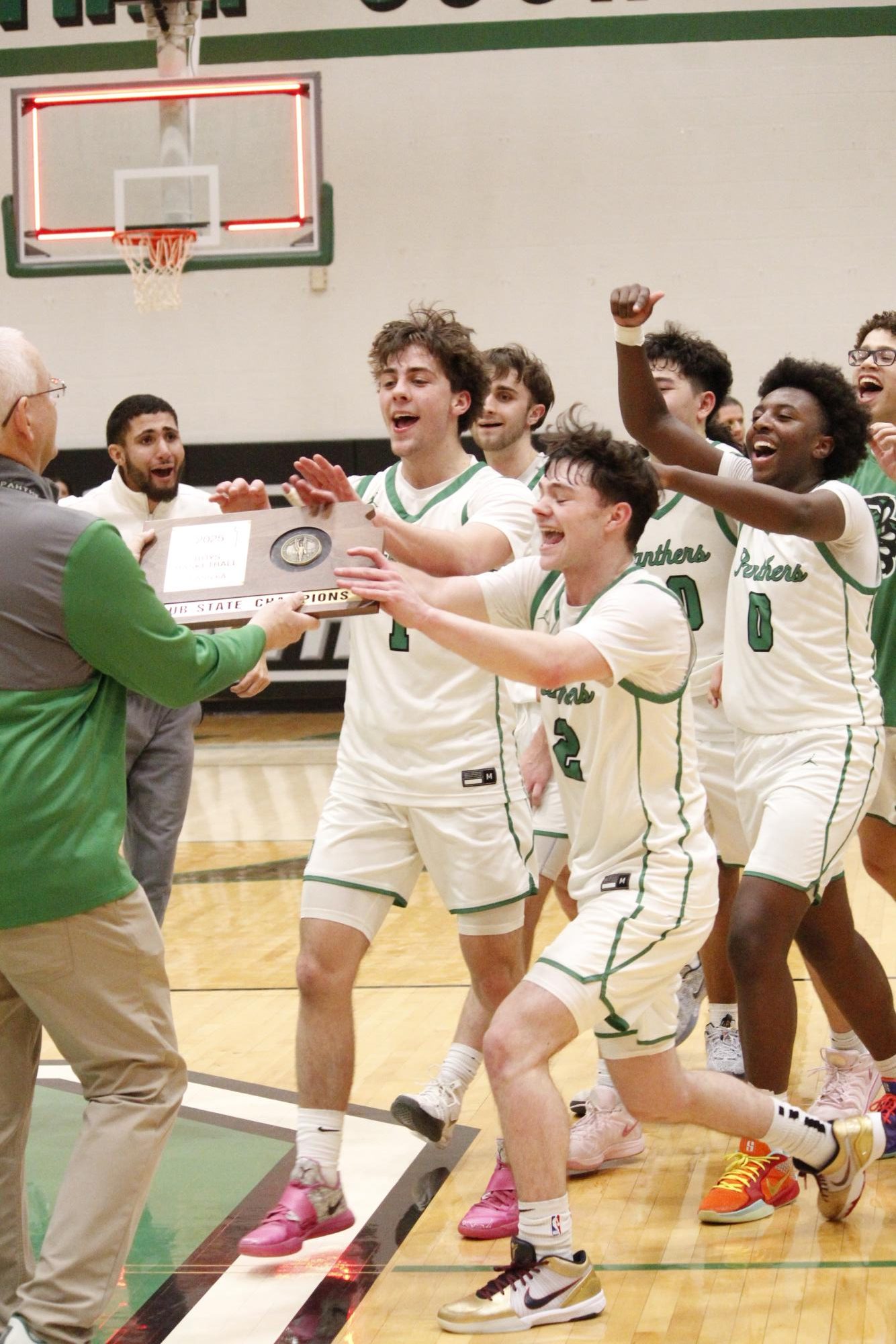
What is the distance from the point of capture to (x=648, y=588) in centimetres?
360

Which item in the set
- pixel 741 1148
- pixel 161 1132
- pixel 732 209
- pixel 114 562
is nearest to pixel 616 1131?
pixel 741 1148

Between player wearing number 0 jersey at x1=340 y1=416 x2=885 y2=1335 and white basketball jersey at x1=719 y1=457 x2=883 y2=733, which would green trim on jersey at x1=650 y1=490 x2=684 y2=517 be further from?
player wearing number 0 jersey at x1=340 y1=416 x2=885 y2=1335

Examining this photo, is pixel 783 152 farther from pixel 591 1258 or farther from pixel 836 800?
pixel 591 1258

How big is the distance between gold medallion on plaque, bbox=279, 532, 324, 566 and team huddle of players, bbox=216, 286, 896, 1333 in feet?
0.50

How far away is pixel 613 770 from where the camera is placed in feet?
11.9

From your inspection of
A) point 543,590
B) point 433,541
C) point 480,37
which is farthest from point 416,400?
point 480,37

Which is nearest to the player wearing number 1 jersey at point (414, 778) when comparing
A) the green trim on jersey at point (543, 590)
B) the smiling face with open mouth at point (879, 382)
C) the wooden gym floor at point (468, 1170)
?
the green trim on jersey at point (543, 590)

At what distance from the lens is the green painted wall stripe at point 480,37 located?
1350 cm

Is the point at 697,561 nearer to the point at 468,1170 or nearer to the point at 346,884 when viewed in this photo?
the point at 346,884

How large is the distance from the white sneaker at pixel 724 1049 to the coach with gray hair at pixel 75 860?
2.33 m

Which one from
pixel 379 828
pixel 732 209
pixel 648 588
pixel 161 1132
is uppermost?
pixel 732 209

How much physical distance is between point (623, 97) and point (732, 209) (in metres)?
1.36

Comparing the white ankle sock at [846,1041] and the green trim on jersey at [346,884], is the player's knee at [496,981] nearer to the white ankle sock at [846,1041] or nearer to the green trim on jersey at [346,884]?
the green trim on jersey at [346,884]

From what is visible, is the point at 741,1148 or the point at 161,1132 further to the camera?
the point at 741,1148
